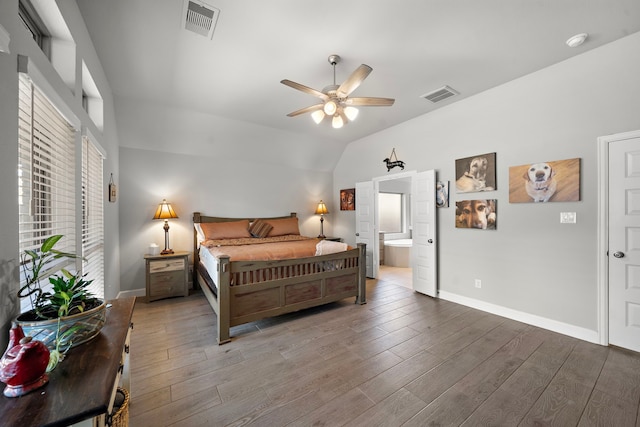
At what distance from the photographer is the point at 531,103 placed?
10.1ft

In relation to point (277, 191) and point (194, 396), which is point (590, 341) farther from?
point (277, 191)

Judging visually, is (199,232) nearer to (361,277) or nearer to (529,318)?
(361,277)

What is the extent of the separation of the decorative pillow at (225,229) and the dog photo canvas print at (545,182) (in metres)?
4.25

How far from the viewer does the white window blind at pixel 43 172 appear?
133 cm

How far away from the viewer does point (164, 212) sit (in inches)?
168

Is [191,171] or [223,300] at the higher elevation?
[191,171]

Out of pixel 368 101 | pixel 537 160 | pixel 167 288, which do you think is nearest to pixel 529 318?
pixel 537 160

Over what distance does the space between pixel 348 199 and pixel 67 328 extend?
5306 mm

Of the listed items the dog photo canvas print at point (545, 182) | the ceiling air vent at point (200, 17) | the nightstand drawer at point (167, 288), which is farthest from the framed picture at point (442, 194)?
the nightstand drawer at point (167, 288)

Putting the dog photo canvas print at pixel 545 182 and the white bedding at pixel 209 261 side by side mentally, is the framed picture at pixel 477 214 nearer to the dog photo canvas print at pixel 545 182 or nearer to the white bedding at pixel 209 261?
the dog photo canvas print at pixel 545 182

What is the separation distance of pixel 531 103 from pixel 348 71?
7.28 ft

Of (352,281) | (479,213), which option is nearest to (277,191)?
(352,281)

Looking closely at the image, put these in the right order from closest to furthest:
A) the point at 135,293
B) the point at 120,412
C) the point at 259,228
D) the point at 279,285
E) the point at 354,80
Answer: the point at 120,412 → the point at 354,80 → the point at 279,285 → the point at 135,293 → the point at 259,228

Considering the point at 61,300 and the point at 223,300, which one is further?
the point at 223,300
